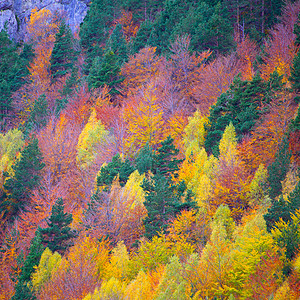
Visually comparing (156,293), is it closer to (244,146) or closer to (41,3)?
(244,146)

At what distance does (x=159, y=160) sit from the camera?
3819 cm

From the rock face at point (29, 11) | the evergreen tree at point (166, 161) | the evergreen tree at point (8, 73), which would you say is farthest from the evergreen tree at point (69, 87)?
the evergreen tree at point (166, 161)

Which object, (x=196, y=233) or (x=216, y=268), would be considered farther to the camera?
(x=196, y=233)

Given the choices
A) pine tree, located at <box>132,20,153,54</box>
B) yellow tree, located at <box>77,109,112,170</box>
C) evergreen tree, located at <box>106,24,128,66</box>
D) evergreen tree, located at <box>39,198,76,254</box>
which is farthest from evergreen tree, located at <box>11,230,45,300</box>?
pine tree, located at <box>132,20,153,54</box>

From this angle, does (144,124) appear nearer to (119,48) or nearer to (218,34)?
(218,34)

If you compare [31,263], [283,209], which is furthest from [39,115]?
[283,209]

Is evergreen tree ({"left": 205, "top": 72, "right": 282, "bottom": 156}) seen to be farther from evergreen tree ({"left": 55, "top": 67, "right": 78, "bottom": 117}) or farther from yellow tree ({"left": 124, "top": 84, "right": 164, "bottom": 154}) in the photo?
evergreen tree ({"left": 55, "top": 67, "right": 78, "bottom": 117})

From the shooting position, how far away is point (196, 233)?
1266 inches

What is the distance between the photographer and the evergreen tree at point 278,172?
32.4 m

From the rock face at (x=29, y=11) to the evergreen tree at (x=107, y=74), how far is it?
28.1m

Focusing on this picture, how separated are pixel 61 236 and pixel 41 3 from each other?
62.6m

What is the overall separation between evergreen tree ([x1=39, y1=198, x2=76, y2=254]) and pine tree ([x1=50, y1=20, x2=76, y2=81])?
38.1 meters

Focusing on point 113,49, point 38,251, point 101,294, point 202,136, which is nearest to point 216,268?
point 101,294

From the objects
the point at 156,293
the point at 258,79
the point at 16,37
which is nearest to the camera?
the point at 156,293
